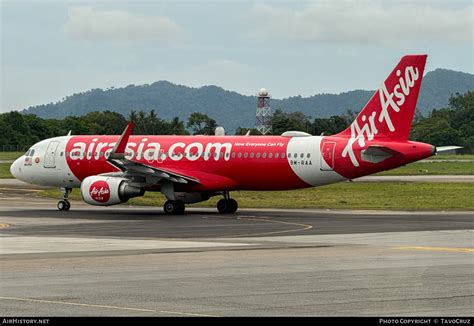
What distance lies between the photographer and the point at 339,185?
7438 cm

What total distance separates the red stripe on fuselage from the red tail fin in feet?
12.6

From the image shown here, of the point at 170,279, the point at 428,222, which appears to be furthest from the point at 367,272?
the point at 428,222

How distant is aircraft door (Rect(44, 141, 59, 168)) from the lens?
53188 millimetres

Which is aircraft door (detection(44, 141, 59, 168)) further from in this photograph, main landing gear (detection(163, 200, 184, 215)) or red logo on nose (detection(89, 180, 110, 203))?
main landing gear (detection(163, 200, 184, 215))

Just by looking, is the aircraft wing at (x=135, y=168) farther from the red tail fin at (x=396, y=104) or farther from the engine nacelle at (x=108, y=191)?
the red tail fin at (x=396, y=104)

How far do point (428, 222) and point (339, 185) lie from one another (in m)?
32.7

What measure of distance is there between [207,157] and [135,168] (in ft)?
13.5

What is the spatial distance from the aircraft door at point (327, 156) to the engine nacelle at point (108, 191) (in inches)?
331

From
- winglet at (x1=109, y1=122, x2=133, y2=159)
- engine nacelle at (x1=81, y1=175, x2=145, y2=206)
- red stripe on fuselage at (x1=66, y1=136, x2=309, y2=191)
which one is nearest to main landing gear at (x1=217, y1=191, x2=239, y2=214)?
red stripe on fuselage at (x1=66, y1=136, x2=309, y2=191)

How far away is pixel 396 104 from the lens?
4725cm

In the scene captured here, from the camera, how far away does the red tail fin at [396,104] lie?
155 feet

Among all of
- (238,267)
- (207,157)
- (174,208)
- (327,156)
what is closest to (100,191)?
(174,208)

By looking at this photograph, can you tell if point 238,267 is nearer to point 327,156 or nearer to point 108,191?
point 327,156
